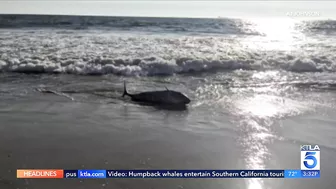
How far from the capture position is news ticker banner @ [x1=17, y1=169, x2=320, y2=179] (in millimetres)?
3891

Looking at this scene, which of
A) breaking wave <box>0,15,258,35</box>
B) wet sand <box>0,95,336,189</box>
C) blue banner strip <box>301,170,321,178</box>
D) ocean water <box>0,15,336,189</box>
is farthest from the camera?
breaking wave <box>0,15,258,35</box>

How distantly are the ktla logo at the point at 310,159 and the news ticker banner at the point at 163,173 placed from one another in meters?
0.10


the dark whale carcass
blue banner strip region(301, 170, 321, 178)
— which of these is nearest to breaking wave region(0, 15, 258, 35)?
the dark whale carcass

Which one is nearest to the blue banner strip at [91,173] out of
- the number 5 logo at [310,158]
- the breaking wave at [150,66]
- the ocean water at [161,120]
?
the ocean water at [161,120]

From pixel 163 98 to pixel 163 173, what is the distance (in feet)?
11.6

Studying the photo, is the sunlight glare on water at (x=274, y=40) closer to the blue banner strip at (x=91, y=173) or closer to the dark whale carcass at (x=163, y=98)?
the dark whale carcass at (x=163, y=98)

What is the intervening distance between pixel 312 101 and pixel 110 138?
17.6 ft

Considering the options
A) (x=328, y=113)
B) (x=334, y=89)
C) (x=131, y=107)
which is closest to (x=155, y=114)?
(x=131, y=107)

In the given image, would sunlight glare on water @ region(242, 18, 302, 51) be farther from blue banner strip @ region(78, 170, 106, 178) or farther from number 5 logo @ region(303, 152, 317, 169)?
blue banner strip @ region(78, 170, 106, 178)

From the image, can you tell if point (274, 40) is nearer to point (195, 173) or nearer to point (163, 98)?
point (163, 98)

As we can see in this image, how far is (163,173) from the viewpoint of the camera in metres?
4.04

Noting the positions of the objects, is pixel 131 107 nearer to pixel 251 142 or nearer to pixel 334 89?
pixel 251 142

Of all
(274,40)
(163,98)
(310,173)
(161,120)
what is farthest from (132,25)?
(310,173)

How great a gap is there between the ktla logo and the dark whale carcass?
318 cm
